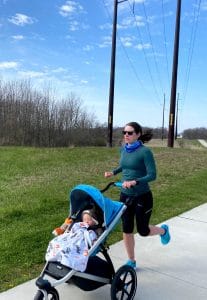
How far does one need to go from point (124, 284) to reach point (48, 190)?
5.19m

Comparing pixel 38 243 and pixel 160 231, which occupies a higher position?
pixel 160 231

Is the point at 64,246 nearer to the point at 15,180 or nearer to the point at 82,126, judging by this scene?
the point at 15,180

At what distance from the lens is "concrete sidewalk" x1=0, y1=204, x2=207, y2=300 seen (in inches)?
161

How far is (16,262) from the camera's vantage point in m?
4.86

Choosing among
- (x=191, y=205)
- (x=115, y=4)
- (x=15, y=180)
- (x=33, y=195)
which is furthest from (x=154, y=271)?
(x=115, y=4)

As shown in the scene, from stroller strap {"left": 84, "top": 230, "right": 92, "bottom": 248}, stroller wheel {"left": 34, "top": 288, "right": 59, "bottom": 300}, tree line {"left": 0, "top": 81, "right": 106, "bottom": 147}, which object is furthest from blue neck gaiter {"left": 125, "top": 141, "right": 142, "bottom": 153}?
tree line {"left": 0, "top": 81, "right": 106, "bottom": 147}

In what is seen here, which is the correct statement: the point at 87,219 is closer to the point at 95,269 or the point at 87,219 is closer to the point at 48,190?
the point at 95,269

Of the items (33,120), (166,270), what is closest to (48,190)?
(166,270)

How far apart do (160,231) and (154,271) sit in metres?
0.45

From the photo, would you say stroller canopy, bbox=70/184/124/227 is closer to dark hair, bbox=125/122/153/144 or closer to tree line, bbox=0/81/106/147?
dark hair, bbox=125/122/153/144

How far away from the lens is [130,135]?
4.43 m

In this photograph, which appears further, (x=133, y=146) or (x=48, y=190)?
(x=48, y=190)

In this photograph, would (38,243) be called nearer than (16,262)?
No

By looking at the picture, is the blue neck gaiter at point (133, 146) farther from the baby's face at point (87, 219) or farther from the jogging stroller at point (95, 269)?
the baby's face at point (87, 219)
